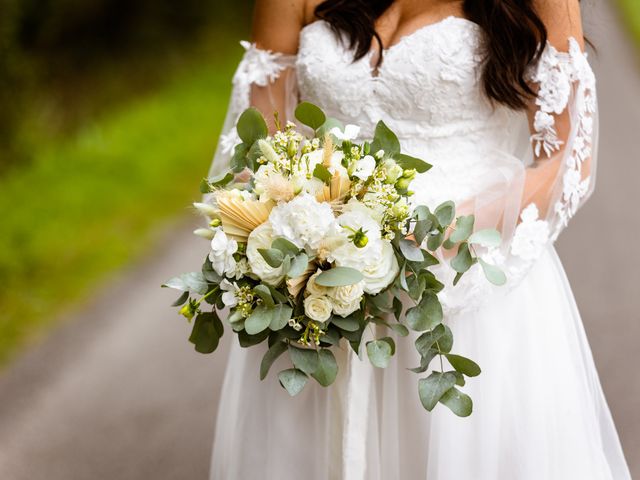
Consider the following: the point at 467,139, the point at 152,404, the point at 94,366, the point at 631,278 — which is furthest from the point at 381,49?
the point at 631,278

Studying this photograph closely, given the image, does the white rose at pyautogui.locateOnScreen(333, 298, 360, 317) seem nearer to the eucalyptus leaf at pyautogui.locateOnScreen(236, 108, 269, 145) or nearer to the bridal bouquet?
the bridal bouquet

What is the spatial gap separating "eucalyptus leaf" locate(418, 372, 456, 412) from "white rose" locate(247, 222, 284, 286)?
44 cm

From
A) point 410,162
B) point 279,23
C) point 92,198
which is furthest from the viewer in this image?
point 92,198

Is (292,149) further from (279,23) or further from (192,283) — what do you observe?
(279,23)

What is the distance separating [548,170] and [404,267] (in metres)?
0.64

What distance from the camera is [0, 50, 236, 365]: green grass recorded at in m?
5.65

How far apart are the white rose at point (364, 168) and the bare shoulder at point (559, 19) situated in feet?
2.43

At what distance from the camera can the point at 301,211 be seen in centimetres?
194

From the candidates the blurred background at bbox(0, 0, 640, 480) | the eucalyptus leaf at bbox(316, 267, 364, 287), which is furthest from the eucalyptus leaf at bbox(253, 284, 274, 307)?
the blurred background at bbox(0, 0, 640, 480)

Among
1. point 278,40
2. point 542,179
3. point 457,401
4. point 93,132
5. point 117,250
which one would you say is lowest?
point 457,401

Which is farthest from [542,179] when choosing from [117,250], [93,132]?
[93,132]

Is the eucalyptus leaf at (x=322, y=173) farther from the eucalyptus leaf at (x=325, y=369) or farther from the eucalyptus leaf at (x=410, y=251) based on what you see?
the eucalyptus leaf at (x=325, y=369)

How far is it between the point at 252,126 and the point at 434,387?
0.76 meters

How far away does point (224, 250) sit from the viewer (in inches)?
79.1
